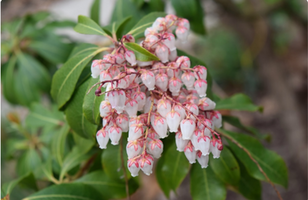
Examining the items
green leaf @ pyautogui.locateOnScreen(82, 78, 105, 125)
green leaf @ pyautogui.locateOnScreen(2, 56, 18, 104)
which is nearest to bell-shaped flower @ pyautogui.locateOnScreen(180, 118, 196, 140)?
green leaf @ pyautogui.locateOnScreen(82, 78, 105, 125)

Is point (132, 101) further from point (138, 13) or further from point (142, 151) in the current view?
point (138, 13)

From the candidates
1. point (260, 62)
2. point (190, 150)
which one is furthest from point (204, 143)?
point (260, 62)

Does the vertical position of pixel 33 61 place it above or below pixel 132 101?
below

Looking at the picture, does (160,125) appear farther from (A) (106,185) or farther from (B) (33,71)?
(B) (33,71)

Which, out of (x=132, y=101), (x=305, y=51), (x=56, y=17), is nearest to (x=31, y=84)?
(x=56, y=17)

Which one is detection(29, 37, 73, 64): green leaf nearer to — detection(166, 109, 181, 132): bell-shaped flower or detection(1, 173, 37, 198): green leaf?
detection(1, 173, 37, 198): green leaf
